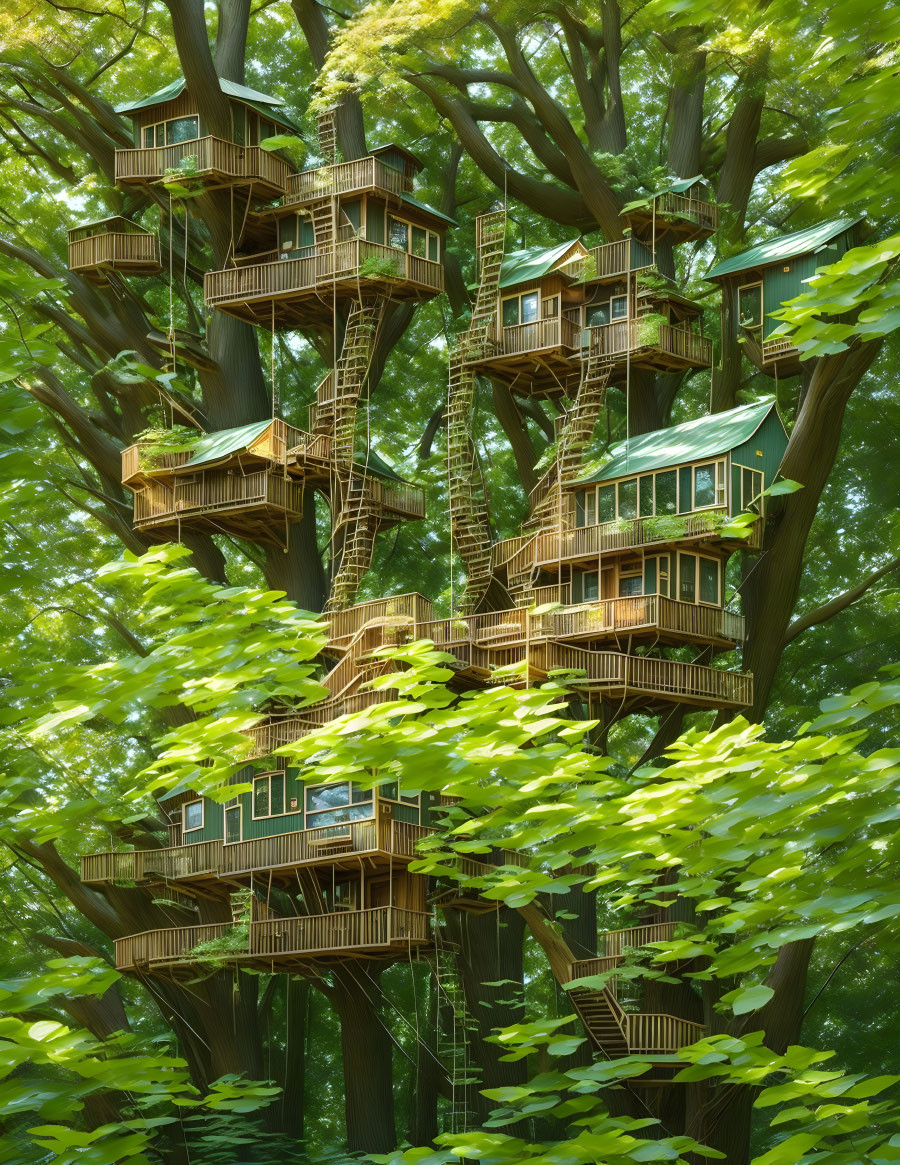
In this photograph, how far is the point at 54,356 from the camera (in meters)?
6.20

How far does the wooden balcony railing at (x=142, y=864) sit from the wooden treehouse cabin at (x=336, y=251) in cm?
929

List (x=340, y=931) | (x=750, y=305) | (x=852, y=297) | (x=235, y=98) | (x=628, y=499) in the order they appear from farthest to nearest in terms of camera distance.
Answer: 1. (x=235, y=98)
2. (x=750, y=305)
3. (x=628, y=499)
4. (x=340, y=931)
5. (x=852, y=297)

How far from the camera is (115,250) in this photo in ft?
90.2

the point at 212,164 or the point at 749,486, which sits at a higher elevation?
the point at 212,164

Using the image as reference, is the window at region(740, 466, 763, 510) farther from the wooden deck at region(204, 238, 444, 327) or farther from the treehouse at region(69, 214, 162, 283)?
the treehouse at region(69, 214, 162, 283)

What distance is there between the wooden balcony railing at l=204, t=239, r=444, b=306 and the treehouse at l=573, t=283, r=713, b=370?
2.90m

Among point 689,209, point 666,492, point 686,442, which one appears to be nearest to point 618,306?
point 689,209

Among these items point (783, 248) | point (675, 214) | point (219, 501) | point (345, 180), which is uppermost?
point (345, 180)

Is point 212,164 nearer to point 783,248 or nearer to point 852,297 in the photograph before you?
point 783,248

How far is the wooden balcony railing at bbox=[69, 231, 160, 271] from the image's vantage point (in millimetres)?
27484

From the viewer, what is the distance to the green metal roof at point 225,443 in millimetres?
25641

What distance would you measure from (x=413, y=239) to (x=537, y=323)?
3.04 m

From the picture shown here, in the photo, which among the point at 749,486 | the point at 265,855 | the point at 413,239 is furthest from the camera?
the point at 413,239

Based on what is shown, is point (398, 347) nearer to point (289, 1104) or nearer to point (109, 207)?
point (109, 207)
